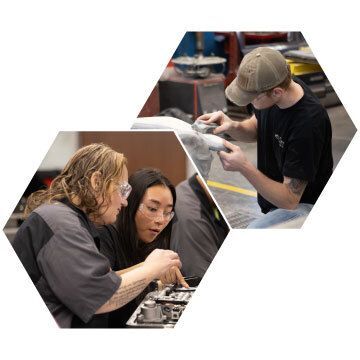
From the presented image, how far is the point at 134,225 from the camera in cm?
246

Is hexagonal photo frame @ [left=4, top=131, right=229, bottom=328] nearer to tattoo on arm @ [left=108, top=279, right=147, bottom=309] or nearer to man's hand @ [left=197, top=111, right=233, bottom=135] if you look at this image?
tattoo on arm @ [left=108, top=279, right=147, bottom=309]

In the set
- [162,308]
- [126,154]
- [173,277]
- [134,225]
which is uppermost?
[126,154]

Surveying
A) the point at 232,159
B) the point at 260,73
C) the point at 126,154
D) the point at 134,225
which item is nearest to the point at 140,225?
the point at 134,225

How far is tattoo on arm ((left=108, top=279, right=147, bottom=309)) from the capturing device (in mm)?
2391

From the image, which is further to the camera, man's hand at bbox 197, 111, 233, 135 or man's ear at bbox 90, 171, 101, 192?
man's hand at bbox 197, 111, 233, 135

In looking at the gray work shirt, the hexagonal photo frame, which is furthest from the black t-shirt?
the gray work shirt

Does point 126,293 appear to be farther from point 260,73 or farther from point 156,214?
point 260,73

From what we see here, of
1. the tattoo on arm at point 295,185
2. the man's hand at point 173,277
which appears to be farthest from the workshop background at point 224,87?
the man's hand at point 173,277

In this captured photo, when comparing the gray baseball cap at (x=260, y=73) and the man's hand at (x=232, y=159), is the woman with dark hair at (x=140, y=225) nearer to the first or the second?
the man's hand at (x=232, y=159)

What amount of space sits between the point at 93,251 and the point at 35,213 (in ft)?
0.76

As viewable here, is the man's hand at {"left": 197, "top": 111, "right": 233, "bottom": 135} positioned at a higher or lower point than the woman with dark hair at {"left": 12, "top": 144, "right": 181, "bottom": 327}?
higher

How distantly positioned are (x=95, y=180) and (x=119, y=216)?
0.15 metres

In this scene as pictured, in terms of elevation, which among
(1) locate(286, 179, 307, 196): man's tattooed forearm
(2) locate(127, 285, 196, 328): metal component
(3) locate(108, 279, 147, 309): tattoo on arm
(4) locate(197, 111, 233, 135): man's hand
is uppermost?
(4) locate(197, 111, 233, 135): man's hand

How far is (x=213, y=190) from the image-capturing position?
2451 millimetres
